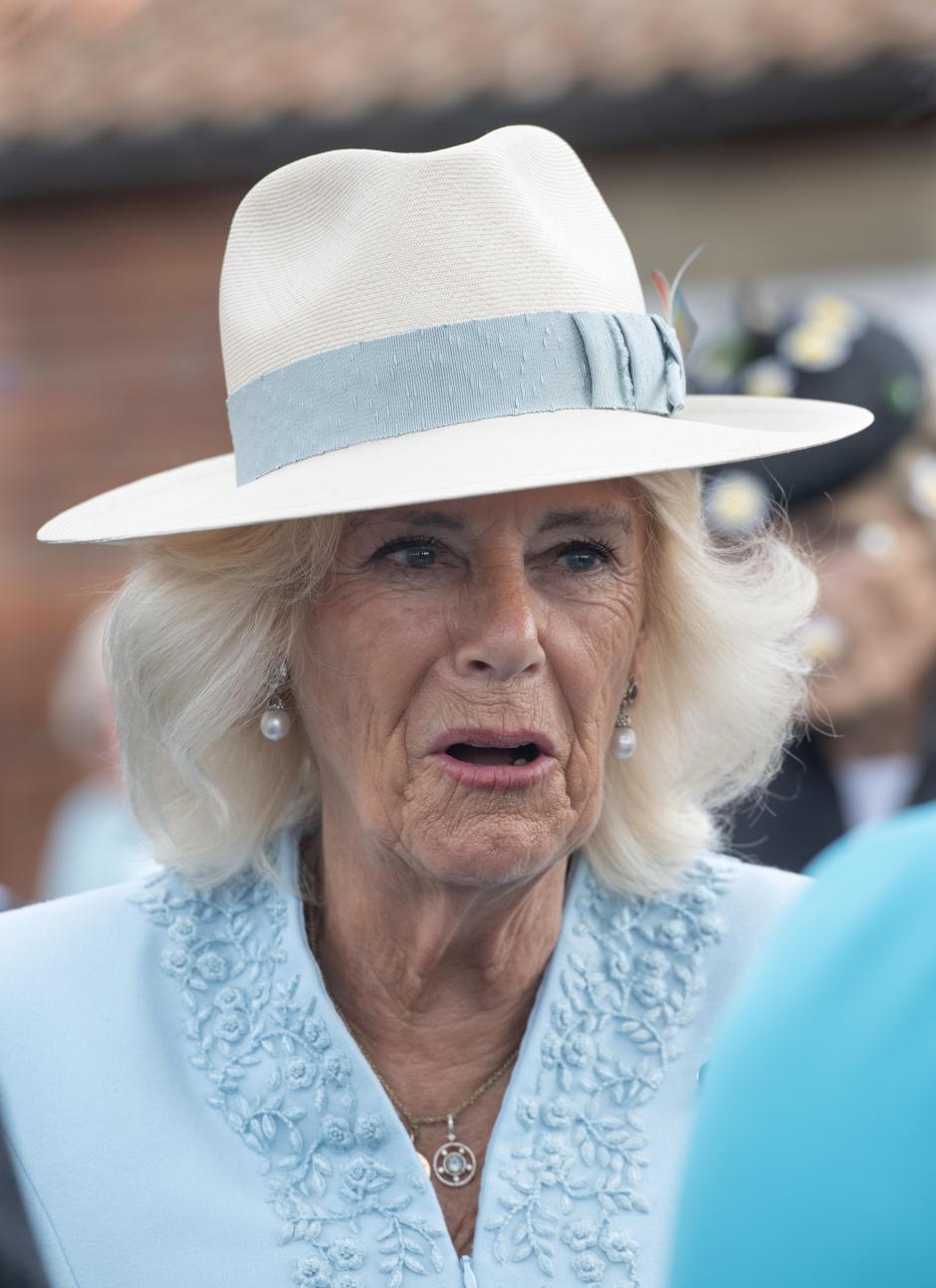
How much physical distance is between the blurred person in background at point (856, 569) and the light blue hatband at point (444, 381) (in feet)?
6.07

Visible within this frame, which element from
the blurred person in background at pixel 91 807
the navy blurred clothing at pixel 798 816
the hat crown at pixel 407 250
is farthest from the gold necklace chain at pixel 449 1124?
the blurred person in background at pixel 91 807

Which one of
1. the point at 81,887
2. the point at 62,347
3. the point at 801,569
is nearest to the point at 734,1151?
the point at 801,569

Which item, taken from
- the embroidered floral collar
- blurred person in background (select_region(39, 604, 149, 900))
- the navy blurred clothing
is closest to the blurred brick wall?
blurred person in background (select_region(39, 604, 149, 900))

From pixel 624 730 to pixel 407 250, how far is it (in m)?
0.86

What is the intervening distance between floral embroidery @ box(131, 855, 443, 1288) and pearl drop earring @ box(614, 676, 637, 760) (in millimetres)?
586

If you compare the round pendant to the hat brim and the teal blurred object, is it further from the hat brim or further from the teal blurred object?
the teal blurred object

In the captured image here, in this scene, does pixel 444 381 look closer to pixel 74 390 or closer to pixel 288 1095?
pixel 288 1095

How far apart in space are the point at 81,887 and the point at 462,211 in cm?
356

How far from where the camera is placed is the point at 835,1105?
44.0 inches

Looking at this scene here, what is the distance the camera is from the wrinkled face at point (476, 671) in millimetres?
2361

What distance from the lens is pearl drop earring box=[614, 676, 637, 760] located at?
8.77 ft

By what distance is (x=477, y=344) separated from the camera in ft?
7.38

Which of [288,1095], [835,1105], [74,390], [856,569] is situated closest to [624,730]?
[288,1095]

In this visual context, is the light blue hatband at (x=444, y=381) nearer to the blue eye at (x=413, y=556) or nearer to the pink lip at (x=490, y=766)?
the blue eye at (x=413, y=556)
